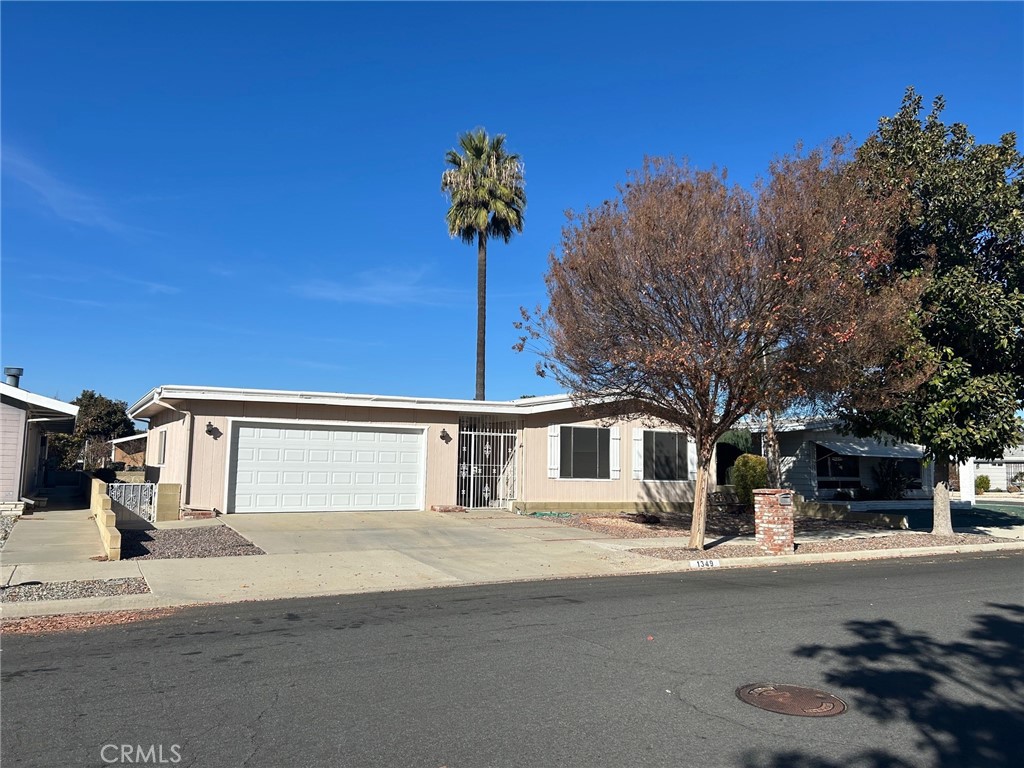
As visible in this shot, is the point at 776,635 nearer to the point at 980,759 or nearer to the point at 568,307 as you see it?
the point at 980,759

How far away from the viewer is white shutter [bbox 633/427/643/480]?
75.5 feet

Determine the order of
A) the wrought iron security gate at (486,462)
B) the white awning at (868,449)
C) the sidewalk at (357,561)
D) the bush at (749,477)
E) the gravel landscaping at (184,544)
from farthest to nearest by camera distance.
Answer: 1. the white awning at (868,449)
2. the bush at (749,477)
3. the wrought iron security gate at (486,462)
4. the gravel landscaping at (184,544)
5. the sidewalk at (357,561)

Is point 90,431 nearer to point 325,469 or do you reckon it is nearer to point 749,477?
point 325,469

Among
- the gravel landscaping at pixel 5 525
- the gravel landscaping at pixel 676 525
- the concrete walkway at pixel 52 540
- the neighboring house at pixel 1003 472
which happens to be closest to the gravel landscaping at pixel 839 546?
the gravel landscaping at pixel 676 525

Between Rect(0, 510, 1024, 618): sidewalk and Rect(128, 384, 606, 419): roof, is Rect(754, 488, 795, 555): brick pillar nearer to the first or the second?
Rect(0, 510, 1024, 618): sidewalk

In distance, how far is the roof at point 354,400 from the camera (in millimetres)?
18109

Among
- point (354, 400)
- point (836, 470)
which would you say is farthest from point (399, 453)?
point (836, 470)

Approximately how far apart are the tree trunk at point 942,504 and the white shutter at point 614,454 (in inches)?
320

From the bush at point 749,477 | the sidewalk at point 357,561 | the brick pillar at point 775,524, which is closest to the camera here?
the sidewalk at point 357,561

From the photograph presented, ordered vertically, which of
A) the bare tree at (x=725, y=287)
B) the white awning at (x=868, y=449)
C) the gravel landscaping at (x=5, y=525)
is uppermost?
the bare tree at (x=725, y=287)

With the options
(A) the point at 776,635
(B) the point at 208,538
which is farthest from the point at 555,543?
(A) the point at 776,635

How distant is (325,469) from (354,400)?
187cm

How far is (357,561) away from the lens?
12.6 metres

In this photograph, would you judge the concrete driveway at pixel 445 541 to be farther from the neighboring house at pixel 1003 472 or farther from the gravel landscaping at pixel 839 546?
the neighboring house at pixel 1003 472
